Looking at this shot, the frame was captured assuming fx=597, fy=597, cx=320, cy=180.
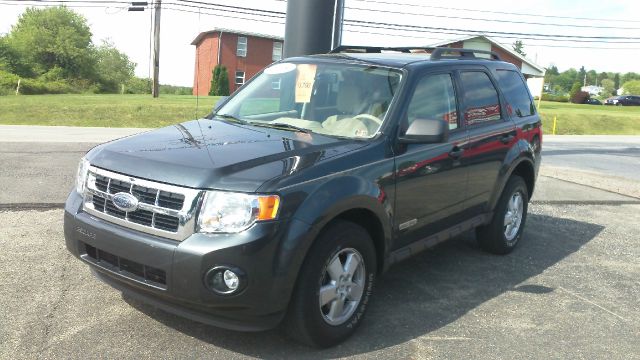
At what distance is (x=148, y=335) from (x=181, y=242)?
0.89 metres

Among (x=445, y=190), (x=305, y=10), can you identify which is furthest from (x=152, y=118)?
(x=445, y=190)

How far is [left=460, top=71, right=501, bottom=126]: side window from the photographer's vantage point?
5.16 metres

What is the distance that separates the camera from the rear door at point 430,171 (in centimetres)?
426

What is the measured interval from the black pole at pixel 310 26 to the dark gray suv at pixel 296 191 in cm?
263

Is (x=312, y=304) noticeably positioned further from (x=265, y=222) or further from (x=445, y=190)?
(x=445, y=190)

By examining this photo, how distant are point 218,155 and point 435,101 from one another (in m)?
1.99

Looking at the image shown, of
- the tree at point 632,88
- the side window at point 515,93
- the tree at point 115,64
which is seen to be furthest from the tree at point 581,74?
the side window at point 515,93

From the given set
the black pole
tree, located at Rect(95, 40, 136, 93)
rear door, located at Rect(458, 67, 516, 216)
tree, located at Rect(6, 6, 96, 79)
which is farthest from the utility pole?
tree, located at Rect(95, 40, 136, 93)

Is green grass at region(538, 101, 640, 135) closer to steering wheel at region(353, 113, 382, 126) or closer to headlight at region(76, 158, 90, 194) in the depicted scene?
steering wheel at region(353, 113, 382, 126)

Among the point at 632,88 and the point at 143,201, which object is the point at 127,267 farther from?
the point at 632,88

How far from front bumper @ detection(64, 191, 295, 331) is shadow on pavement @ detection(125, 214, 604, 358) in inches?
17.4

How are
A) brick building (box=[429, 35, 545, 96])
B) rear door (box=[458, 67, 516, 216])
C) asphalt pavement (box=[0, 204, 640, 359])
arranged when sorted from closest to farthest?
asphalt pavement (box=[0, 204, 640, 359]) → rear door (box=[458, 67, 516, 216]) → brick building (box=[429, 35, 545, 96])

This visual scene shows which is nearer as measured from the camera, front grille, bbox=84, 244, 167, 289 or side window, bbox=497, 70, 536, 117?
front grille, bbox=84, 244, 167, 289

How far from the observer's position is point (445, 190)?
4742 mm
